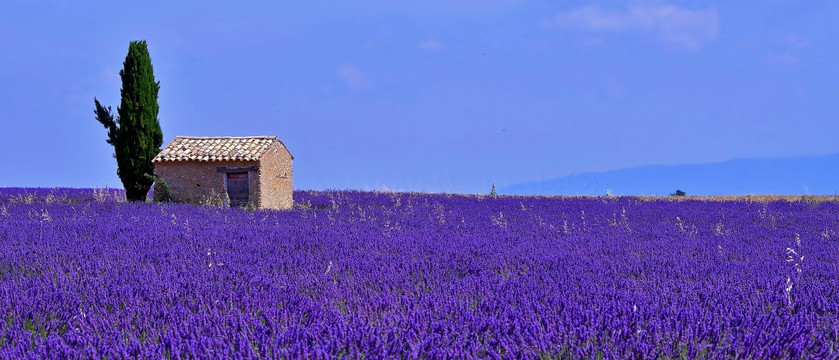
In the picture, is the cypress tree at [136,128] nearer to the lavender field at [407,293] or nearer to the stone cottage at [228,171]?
the stone cottage at [228,171]

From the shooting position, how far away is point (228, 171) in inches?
598

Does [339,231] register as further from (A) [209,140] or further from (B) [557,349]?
(A) [209,140]

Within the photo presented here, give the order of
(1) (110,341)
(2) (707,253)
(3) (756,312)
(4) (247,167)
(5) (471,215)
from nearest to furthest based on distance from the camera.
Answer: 1. (1) (110,341)
2. (3) (756,312)
3. (2) (707,253)
4. (5) (471,215)
5. (4) (247,167)

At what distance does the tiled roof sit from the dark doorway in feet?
1.63

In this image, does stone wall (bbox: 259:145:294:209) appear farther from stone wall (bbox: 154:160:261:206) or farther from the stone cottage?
stone wall (bbox: 154:160:261:206)

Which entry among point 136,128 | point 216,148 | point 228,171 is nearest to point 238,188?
point 228,171

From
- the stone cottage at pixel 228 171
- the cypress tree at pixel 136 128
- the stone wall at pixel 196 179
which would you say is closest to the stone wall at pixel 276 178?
the stone cottage at pixel 228 171

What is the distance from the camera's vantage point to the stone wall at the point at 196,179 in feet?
49.6

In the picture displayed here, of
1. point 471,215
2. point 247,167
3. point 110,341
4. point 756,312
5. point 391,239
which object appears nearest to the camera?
point 110,341

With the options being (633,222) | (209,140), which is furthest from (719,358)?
(209,140)

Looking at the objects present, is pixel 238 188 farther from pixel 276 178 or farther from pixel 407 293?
pixel 407 293

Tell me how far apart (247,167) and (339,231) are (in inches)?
283

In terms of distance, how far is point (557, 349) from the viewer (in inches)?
108

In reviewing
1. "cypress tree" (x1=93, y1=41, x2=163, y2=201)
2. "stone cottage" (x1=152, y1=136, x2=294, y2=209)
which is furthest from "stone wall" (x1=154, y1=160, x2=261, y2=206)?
Result: "cypress tree" (x1=93, y1=41, x2=163, y2=201)
